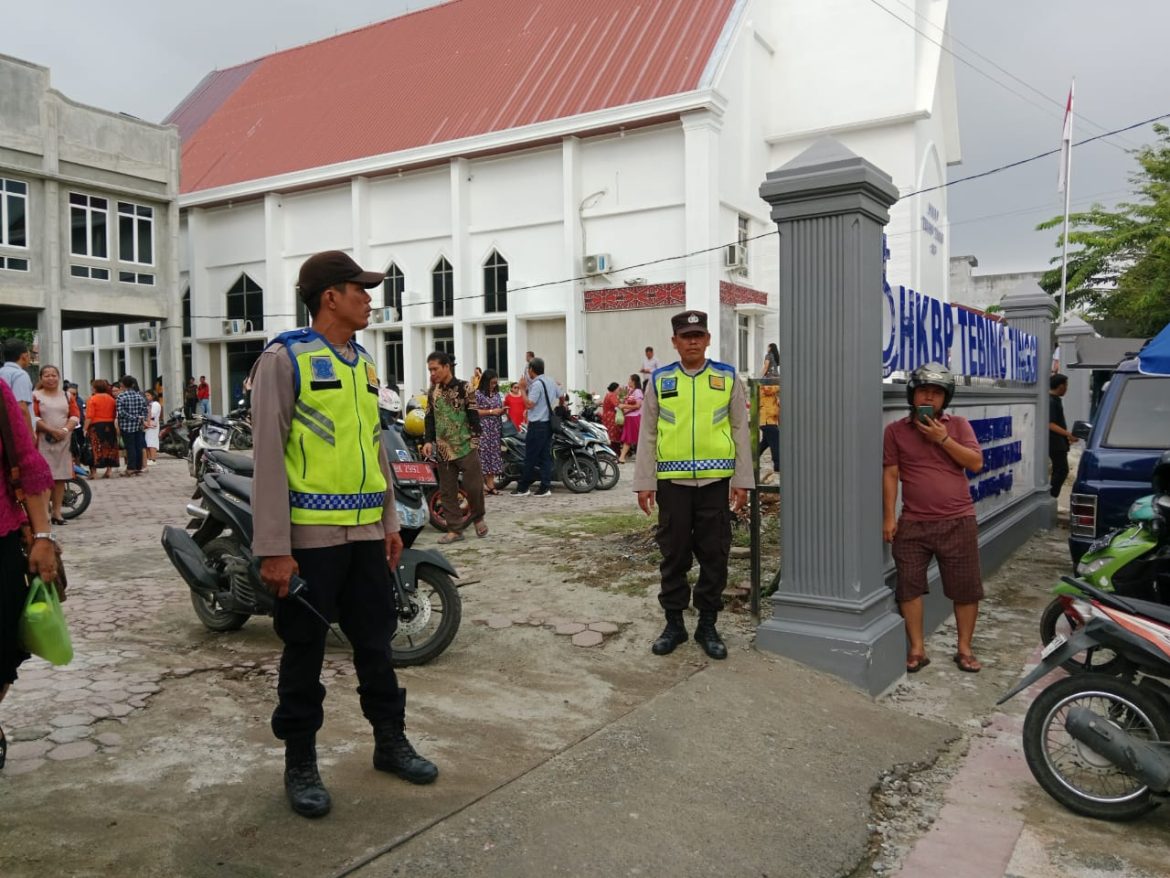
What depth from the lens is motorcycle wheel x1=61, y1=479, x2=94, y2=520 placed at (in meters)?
9.95

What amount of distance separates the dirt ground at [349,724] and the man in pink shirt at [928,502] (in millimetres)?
573

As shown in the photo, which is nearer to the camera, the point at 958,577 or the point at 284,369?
the point at 284,369

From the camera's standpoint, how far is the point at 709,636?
478 centimetres

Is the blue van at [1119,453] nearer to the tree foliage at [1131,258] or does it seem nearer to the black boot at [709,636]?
the black boot at [709,636]

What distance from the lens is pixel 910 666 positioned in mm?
5008

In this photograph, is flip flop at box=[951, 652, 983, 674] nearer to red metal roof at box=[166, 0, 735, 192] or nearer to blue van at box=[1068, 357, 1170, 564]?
blue van at box=[1068, 357, 1170, 564]

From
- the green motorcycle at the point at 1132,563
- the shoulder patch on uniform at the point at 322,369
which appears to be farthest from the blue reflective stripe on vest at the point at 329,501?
the green motorcycle at the point at 1132,563

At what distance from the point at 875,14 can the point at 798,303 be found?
22821 millimetres

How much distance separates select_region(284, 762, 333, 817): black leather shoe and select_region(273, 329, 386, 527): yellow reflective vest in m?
0.84

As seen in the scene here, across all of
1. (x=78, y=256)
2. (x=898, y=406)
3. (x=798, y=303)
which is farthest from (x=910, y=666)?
(x=78, y=256)

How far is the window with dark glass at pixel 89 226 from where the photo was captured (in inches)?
933

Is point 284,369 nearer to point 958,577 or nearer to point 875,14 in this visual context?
point 958,577

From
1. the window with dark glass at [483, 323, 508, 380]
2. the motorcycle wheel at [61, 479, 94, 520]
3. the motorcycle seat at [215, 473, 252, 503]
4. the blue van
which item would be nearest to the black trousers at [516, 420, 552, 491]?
the motorcycle wheel at [61, 479, 94, 520]

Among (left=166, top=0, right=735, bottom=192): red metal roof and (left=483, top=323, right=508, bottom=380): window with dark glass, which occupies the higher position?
(left=166, top=0, right=735, bottom=192): red metal roof
